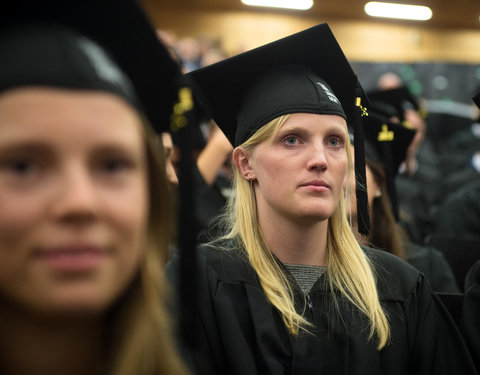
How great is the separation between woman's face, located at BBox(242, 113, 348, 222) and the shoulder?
419 millimetres

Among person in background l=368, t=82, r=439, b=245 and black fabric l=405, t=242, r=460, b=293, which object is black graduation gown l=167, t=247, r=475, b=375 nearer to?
black fabric l=405, t=242, r=460, b=293

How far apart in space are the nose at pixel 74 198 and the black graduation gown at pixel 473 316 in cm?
187

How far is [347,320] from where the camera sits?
2.13 metres

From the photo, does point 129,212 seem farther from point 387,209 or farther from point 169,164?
point 387,209

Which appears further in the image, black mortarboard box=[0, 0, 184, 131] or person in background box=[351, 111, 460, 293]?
person in background box=[351, 111, 460, 293]

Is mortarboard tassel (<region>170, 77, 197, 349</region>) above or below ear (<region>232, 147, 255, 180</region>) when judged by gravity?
below

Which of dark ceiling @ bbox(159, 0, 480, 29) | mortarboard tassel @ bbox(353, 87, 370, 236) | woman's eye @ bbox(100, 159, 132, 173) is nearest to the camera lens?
woman's eye @ bbox(100, 159, 132, 173)

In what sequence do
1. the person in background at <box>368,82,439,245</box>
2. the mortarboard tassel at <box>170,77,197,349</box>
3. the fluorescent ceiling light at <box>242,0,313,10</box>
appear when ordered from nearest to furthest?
the mortarboard tassel at <box>170,77,197,349</box>, the person in background at <box>368,82,439,245</box>, the fluorescent ceiling light at <box>242,0,313,10</box>

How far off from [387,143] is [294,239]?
147 centimetres

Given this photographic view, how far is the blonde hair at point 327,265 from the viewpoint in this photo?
2.10 m

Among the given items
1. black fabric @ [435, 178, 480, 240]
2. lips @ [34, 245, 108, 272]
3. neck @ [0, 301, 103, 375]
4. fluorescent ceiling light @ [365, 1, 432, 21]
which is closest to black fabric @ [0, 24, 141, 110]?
lips @ [34, 245, 108, 272]

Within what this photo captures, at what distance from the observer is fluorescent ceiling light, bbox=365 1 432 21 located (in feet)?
33.7

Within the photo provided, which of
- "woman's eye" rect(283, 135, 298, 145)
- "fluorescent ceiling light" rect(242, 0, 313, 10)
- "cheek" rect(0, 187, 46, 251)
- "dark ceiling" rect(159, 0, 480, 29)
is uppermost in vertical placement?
"dark ceiling" rect(159, 0, 480, 29)

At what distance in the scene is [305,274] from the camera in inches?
88.0
